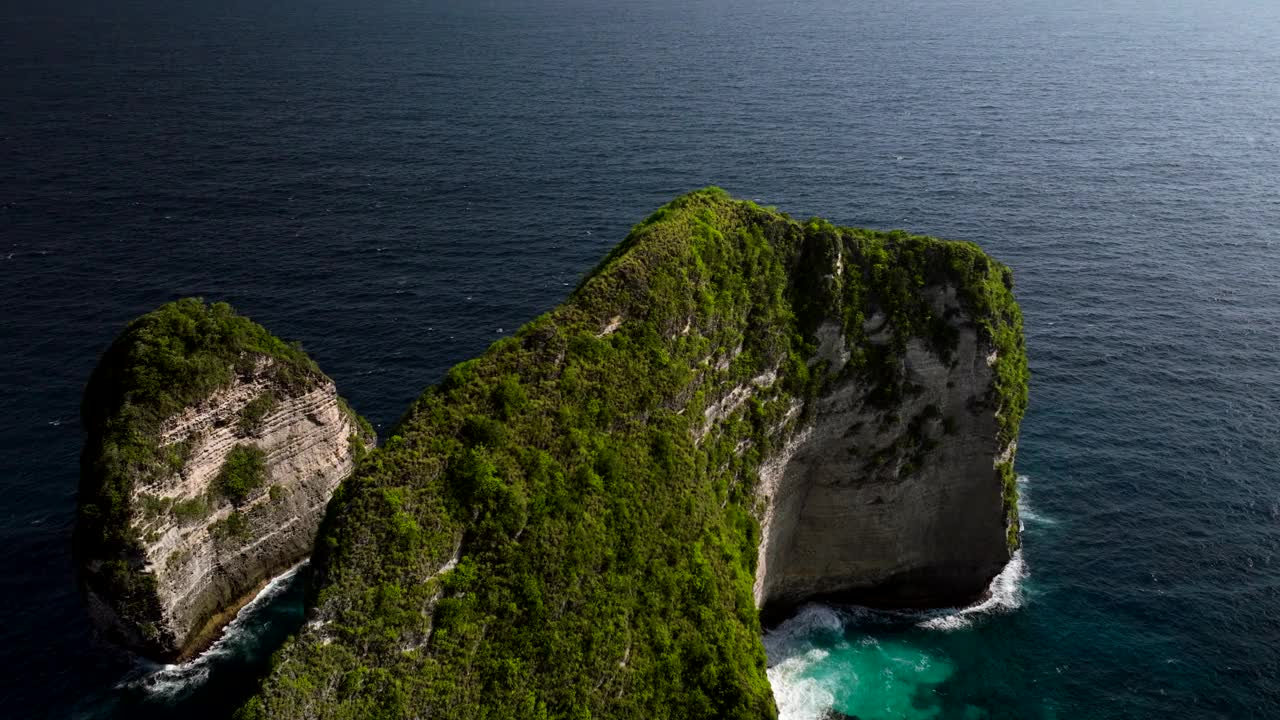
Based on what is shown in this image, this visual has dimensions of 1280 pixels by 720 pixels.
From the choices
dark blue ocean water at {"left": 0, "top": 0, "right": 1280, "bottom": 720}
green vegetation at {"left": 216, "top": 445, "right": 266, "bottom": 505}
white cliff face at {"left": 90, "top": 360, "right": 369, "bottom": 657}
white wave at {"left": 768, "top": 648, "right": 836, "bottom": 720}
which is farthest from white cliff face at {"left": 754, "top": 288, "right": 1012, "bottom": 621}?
green vegetation at {"left": 216, "top": 445, "right": 266, "bottom": 505}

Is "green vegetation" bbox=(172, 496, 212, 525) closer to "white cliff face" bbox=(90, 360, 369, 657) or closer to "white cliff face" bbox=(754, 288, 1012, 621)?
"white cliff face" bbox=(90, 360, 369, 657)

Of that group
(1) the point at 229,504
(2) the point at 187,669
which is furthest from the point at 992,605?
(2) the point at 187,669

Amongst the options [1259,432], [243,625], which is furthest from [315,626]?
[1259,432]

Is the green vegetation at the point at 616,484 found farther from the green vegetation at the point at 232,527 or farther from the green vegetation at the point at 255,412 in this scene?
the green vegetation at the point at 232,527

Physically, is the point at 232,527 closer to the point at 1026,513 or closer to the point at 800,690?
the point at 800,690

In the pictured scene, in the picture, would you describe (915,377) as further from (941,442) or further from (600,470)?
(600,470)
